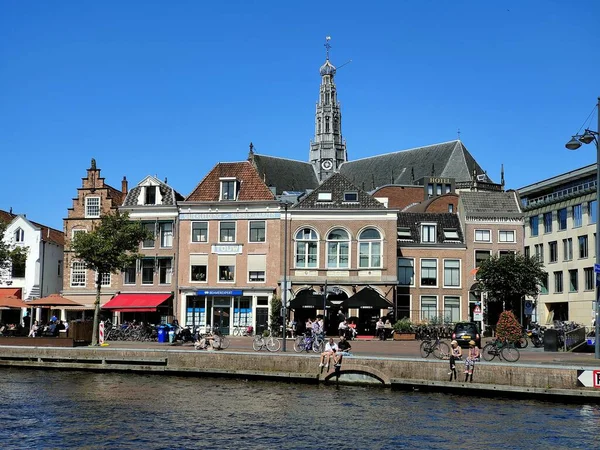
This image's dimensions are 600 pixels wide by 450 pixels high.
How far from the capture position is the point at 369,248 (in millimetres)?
59094

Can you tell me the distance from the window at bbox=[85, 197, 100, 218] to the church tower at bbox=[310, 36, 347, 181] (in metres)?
88.6

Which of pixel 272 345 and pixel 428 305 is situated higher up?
pixel 428 305

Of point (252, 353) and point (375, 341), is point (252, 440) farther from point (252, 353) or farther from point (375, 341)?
point (375, 341)

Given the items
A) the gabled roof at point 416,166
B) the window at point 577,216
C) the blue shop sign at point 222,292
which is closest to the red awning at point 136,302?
the blue shop sign at point 222,292

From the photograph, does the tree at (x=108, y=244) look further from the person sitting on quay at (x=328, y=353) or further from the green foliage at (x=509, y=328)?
the green foliage at (x=509, y=328)

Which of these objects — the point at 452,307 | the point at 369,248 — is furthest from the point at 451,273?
the point at 369,248

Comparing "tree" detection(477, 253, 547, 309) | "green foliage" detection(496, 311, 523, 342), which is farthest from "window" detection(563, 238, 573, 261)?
"green foliage" detection(496, 311, 523, 342)

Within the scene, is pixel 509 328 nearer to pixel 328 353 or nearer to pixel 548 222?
pixel 328 353

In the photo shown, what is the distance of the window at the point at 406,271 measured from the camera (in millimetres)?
61531

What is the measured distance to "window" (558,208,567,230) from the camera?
2923 inches

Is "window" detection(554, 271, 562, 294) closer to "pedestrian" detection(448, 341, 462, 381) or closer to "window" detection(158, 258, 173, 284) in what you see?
"window" detection(158, 258, 173, 284)

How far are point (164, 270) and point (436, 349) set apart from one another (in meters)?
29.8

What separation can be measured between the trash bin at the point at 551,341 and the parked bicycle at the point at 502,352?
686cm

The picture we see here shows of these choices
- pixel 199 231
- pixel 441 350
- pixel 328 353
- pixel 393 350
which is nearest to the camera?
pixel 328 353
